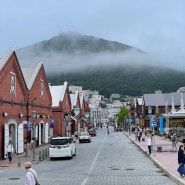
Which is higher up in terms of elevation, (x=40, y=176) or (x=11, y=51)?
(x=11, y=51)

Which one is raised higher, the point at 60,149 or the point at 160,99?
the point at 160,99

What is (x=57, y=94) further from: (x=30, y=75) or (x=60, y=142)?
(x=60, y=142)

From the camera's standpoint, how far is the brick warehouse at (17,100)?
32.8 meters

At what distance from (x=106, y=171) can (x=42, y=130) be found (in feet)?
94.7

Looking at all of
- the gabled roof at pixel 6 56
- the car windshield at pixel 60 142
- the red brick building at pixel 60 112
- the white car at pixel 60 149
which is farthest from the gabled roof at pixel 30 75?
the red brick building at pixel 60 112

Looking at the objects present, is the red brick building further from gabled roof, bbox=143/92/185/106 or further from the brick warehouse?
gabled roof, bbox=143/92/185/106

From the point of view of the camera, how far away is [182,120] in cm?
6372

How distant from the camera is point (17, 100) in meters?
37.6

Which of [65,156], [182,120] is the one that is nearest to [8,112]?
[65,156]

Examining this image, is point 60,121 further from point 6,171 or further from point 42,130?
point 6,171

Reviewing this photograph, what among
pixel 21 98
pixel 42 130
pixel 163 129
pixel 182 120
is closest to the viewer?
pixel 21 98

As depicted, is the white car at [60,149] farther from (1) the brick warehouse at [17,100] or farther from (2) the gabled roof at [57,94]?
(2) the gabled roof at [57,94]

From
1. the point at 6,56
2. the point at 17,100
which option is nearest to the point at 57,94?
the point at 17,100

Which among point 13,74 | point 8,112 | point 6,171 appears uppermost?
point 13,74
